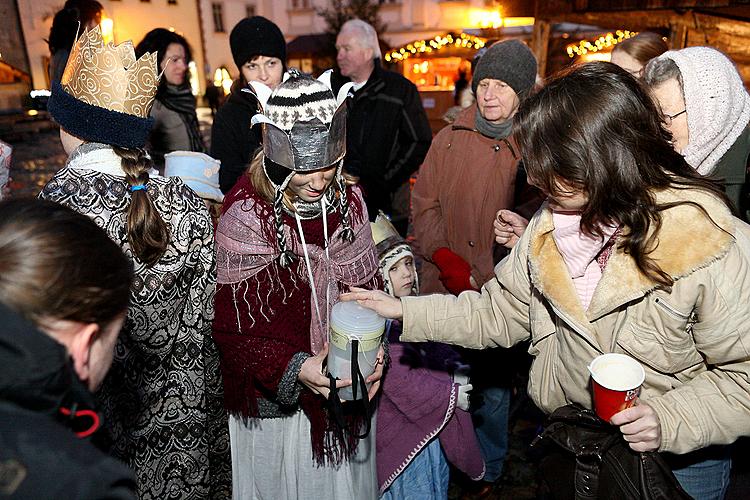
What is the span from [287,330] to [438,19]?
2845 cm

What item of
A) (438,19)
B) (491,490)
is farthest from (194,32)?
(491,490)

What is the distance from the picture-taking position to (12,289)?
104cm

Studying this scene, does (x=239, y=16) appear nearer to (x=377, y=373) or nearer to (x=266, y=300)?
(x=266, y=300)

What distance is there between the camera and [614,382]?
1673 millimetres

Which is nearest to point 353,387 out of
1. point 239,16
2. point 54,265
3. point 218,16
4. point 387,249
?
point 387,249

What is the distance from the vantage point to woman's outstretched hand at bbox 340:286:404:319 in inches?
87.4

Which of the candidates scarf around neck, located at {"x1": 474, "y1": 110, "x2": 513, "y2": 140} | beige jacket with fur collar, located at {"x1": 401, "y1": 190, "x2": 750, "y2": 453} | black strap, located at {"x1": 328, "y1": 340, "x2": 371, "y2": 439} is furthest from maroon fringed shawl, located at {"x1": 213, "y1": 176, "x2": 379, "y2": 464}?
scarf around neck, located at {"x1": 474, "y1": 110, "x2": 513, "y2": 140}

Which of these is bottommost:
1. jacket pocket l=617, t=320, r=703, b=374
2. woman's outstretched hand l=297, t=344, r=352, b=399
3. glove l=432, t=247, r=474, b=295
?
glove l=432, t=247, r=474, b=295

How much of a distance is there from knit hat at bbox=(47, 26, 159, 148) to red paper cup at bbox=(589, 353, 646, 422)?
5.98 feet

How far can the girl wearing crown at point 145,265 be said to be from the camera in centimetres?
209

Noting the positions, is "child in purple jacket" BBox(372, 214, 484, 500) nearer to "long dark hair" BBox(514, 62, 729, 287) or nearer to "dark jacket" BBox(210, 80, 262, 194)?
"long dark hair" BBox(514, 62, 729, 287)

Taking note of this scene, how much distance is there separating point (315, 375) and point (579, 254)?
105 centimetres

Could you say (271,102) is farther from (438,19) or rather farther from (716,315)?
(438,19)

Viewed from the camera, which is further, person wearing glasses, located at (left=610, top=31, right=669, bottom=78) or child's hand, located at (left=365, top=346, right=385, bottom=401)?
person wearing glasses, located at (left=610, top=31, right=669, bottom=78)
